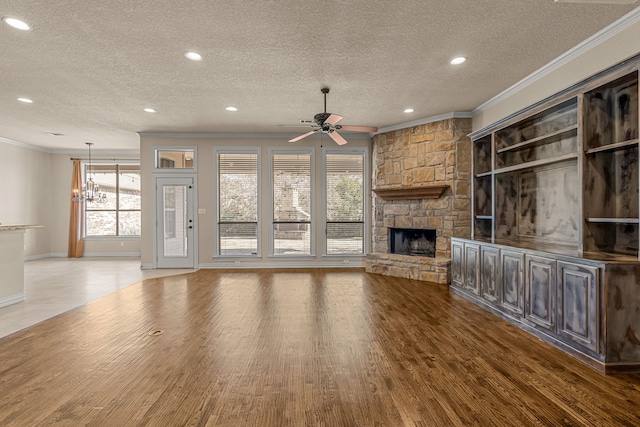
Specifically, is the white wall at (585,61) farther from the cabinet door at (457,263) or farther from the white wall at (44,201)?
the white wall at (44,201)

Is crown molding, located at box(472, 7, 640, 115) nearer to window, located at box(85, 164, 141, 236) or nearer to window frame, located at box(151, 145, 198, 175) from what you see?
window frame, located at box(151, 145, 198, 175)

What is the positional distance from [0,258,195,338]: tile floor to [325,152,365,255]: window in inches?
129

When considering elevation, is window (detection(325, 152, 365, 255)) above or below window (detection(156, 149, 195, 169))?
below

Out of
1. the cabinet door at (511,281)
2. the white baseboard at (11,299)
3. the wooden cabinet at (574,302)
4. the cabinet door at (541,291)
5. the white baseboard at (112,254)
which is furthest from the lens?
the white baseboard at (112,254)

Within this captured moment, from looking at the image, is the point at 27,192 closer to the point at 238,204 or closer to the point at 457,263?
the point at 238,204

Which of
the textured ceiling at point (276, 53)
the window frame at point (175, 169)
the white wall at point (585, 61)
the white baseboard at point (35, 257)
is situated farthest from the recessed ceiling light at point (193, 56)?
the white baseboard at point (35, 257)

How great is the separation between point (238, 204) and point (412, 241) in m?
3.83

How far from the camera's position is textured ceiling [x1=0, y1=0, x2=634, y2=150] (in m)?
2.90

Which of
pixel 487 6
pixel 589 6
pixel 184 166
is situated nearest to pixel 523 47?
pixel 589 6

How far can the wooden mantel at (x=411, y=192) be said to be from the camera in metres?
5.96

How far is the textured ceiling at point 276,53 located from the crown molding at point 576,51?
0.27 ft

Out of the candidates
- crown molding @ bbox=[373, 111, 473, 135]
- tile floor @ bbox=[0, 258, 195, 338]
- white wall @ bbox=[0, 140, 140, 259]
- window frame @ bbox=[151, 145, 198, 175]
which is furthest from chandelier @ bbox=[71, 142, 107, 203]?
crown molding @ bbox=[373, 111, 473, 135]

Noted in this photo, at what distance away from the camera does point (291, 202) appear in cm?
748

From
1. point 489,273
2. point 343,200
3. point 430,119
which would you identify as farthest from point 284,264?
point 489,273
